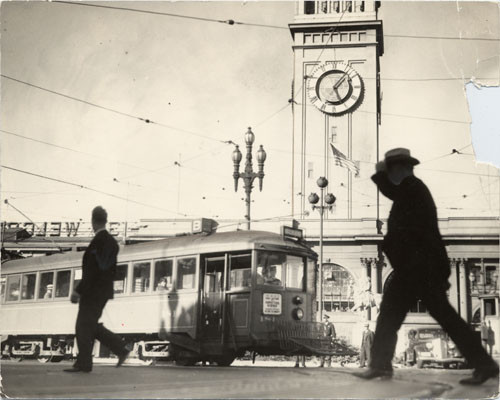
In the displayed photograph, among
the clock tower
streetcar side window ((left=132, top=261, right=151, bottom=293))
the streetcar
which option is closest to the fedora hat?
the streetcar

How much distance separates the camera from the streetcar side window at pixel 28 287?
13.4m

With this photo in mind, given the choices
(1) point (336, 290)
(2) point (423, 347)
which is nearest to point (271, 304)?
(2) point (423, 347)

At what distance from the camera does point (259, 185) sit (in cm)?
1354

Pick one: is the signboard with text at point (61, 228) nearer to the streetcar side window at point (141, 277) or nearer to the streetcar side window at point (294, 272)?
the streetcar side window at point (141, 277)

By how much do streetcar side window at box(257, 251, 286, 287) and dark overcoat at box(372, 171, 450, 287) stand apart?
6285mm

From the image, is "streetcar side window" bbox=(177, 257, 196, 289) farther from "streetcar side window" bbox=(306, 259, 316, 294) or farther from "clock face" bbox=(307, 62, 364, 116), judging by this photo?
"clock face" bbox=(307, 62, 364, 116)

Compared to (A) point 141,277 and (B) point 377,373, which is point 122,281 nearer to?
(A) point 141,277

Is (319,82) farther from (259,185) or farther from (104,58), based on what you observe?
(104,58)

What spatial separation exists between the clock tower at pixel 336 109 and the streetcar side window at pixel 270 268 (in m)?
4.34

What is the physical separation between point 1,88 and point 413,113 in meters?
5.91

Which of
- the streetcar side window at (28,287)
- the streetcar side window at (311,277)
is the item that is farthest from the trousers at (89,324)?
the streetcar side window at (28,287)

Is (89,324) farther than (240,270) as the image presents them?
No

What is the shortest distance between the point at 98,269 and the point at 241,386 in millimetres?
1677

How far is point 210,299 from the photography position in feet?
38.1
